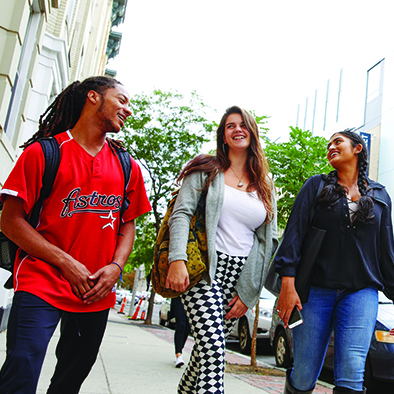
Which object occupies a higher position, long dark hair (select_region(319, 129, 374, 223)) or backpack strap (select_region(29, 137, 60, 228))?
long dark hair (select_region(319, 129, 374, 223))

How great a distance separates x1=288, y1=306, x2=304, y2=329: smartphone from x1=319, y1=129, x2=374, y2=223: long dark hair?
2.34 ft

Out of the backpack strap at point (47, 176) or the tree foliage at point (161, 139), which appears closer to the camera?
the backpack strap at point (47, 176)

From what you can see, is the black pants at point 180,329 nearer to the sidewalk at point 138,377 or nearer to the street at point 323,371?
the sidewalk at point 138,377

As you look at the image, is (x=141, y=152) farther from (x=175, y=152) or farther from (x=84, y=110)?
(x=84, y=110)

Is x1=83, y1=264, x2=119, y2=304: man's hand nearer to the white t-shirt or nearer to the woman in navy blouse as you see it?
the white t-shirt

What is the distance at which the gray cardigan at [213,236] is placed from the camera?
2.91m

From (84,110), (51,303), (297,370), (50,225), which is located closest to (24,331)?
(51,303)

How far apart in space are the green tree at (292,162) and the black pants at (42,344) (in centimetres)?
760

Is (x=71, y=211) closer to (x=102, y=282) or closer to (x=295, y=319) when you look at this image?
(x=102, y=282)

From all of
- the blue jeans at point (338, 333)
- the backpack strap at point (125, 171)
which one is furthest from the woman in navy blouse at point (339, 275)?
the backpack strap at point (125, 171)

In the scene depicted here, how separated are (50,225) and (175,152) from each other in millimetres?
17928

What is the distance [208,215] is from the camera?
303 centimetres

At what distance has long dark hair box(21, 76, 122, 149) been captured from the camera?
2.79 metres

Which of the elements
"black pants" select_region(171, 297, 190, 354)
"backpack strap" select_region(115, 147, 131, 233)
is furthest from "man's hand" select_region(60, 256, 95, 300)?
"black pants" select_region(171, 297, 190, 354)
